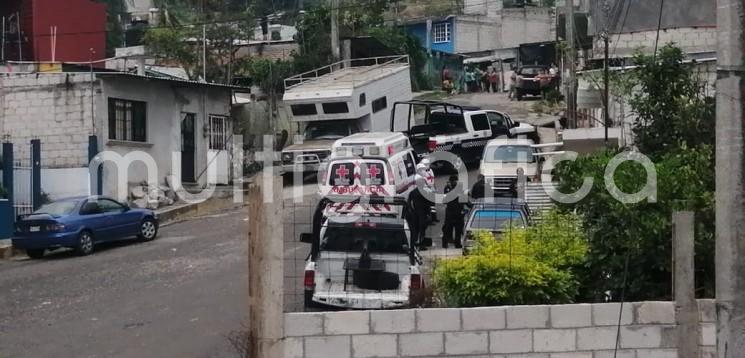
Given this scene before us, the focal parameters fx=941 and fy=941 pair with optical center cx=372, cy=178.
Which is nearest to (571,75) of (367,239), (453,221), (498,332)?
(453,221)

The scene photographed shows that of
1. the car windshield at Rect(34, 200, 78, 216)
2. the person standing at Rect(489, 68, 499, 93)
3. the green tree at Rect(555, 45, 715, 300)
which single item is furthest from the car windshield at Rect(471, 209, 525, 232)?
the person standing at Rect(489, 68, 499, 93)

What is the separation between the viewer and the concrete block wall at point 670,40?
26.6 m

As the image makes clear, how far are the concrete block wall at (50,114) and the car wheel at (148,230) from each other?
17.9 feet

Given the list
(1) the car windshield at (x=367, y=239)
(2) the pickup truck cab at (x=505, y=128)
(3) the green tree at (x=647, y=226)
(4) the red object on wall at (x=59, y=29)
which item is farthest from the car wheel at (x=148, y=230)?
(4) the red object on wall at (x=59, y=29)

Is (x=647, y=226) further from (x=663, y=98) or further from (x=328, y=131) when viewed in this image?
(x=328, y=131)

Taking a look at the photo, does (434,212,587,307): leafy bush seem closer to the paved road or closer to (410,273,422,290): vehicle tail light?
(410,273,422,290): vehicle tail light

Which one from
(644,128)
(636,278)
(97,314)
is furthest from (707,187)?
(97,314)

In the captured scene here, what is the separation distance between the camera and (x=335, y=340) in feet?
29.2

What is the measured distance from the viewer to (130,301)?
14.8m

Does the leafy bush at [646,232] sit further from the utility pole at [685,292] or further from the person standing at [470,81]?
the person standing at [470,81]

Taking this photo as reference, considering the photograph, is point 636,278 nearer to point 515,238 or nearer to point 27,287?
point 515,238

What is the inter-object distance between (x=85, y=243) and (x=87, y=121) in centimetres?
735

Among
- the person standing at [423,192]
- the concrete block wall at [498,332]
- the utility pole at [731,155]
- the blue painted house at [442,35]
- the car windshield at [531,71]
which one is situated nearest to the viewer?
the utility pole at [731,155]

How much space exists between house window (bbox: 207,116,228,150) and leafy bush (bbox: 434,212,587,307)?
23251 mm
